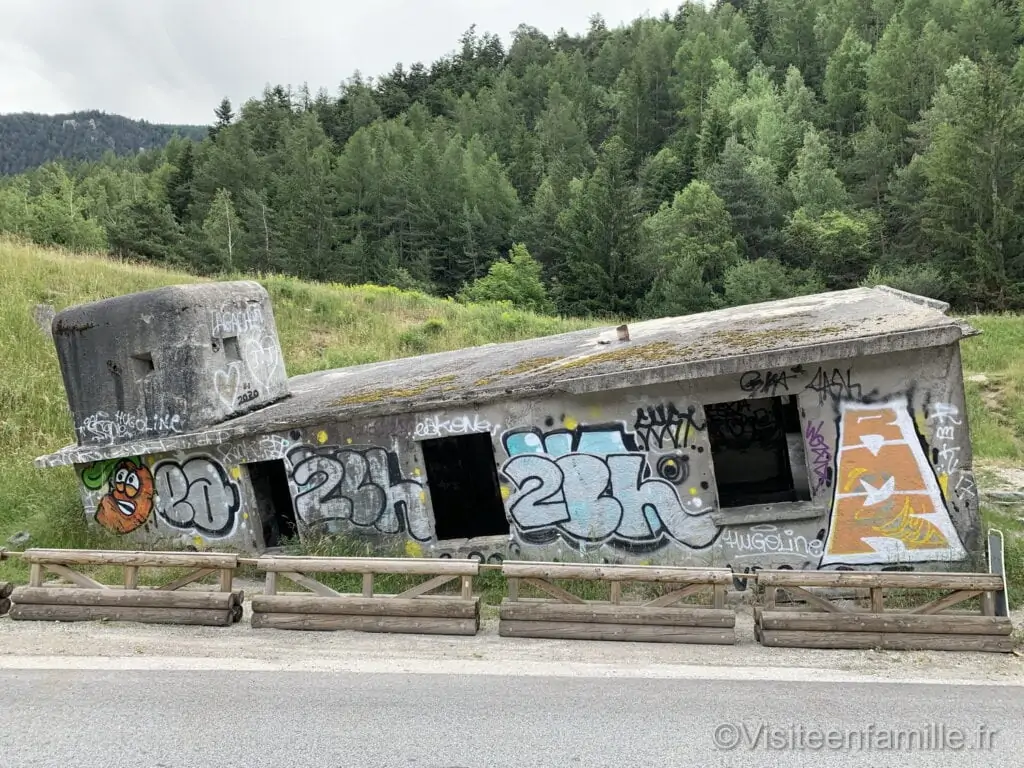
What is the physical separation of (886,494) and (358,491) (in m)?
6.33

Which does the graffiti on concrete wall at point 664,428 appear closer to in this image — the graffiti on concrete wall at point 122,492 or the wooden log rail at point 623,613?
the wooden log rail at point 623,613

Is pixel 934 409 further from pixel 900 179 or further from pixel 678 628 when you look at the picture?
pixel 900 179

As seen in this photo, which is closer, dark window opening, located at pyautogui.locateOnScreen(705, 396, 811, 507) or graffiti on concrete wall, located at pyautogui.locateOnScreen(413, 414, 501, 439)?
graffiti on concrete wall, located at pyautogui.locateOnScreen(413, 414, 501, 439)

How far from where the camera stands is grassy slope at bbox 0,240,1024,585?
1308cm

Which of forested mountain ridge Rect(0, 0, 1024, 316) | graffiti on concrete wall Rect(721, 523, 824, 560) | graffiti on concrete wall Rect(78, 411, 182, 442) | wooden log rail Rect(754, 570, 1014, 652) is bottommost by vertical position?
wooden log rail Rect(754, 570, 1014, 652)

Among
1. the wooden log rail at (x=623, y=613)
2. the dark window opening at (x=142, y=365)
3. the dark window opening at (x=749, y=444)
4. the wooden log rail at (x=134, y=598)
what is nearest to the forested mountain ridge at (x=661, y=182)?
the dark window opening at (x=749, y=444)

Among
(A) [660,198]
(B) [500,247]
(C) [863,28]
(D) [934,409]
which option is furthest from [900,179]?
(D) [934,409]

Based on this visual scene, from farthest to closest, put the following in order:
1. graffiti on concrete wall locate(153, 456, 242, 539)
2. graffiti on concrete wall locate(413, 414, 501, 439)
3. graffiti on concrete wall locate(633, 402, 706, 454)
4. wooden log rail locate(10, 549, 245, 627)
Result: graffiti on concrete wall locate(153, 456, 242, 539) → graffiti on concrete wall locate(413, 414, 501, 439) → graffiti on concrete wall locate(633, 402, 706, 454) → wooden log rail locate(10, 549, 245, 627)

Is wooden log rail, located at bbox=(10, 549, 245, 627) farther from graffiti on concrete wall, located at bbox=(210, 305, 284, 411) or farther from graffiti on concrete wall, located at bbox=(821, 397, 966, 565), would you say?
graffiti on concrete wall, located at bbox=(821, 397, 966, 565)

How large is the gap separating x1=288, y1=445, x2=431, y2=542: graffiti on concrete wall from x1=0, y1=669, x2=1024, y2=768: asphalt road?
3.58 metres

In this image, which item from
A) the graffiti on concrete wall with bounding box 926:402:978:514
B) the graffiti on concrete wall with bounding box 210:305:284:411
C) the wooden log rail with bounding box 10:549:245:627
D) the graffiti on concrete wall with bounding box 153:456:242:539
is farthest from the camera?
the graffiti on concrete wall with bounding box 210:305:284:411

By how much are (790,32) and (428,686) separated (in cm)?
9295

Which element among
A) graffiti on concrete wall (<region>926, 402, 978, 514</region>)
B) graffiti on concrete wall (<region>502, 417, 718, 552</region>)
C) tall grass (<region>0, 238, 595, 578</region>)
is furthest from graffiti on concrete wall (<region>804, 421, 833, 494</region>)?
tall grass (<region>0, 238, 595, 578</region>)

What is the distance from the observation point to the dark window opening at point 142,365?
36.4 ft
